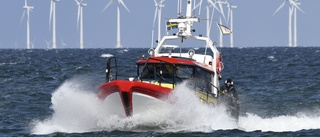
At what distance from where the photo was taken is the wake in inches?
878

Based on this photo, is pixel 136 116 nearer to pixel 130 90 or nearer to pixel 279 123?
pixel 130 90

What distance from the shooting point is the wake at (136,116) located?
22312 mm

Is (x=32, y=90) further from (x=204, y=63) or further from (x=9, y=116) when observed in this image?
(x=204, y=63)

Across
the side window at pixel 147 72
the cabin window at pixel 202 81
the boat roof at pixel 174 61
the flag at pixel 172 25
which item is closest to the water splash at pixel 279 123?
the cabin window at pixel 202 81

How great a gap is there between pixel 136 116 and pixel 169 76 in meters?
1.62

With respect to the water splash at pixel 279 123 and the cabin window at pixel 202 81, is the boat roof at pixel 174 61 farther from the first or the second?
the water splash at pixel 279 123

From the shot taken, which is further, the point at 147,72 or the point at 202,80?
the point at 202,80

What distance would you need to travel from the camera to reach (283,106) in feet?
108

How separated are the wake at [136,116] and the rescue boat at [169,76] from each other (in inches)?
9.8

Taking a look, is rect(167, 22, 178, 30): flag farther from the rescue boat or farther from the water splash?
the water splash

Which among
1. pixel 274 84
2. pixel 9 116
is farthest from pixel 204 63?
pixel 274 84

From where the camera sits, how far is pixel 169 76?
915 inches

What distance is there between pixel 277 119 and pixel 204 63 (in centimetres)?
402

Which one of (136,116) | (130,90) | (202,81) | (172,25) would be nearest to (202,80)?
(202,81)
